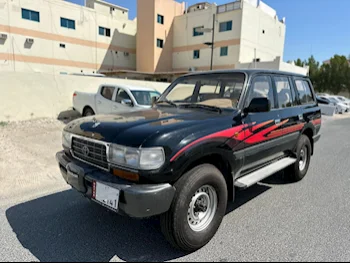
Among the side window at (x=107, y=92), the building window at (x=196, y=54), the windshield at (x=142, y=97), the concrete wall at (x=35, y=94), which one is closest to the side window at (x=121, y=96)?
the windshield at (x=142, y=97)

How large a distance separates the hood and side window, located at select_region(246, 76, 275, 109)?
524 millimetres

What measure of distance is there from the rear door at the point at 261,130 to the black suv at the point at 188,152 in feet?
0.05

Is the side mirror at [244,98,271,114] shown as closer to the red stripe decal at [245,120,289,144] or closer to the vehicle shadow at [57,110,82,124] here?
the red stripe decal at [245,120,289,144]

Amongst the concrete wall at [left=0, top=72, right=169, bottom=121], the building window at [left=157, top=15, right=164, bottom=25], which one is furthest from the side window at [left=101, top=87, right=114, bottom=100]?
the building window at [left=157, top=15, right=164, bottom=25]

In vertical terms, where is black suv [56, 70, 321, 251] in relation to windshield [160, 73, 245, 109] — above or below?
below

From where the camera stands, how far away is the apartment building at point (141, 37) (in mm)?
26078

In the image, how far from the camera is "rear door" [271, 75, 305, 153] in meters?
3.98

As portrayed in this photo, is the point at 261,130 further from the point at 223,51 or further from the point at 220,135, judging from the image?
the point at 223,51

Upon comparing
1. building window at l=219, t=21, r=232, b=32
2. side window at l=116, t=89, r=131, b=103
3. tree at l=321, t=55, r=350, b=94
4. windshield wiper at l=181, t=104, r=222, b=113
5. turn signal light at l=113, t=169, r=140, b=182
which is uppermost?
building window at l=219, t=21, r=232, b=32

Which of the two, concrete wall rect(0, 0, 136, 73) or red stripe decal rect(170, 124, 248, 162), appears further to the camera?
concrete wall rect(0, 0, 136, 73)

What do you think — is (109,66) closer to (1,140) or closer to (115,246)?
(1,140)

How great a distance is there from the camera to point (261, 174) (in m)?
3.46

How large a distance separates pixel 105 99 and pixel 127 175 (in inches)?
280

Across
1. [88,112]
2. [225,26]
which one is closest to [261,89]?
[88,112]
